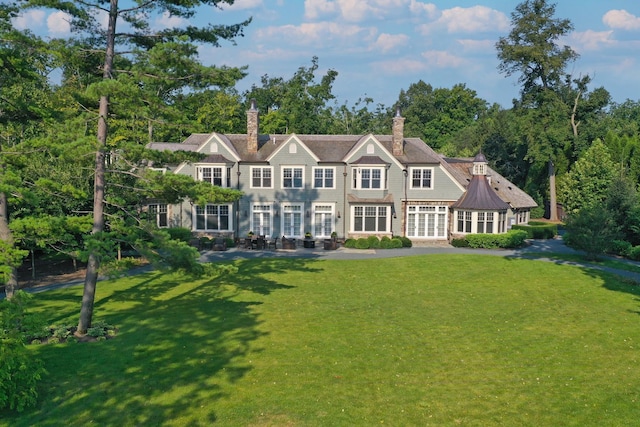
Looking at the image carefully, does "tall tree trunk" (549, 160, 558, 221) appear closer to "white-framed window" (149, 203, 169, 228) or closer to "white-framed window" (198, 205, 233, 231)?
"white-framed window" (198, 205, 233, 231)

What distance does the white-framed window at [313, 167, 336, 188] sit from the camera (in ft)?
130

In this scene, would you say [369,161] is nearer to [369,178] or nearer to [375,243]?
[369,178]

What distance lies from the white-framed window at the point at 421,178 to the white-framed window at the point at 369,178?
2.38 meters

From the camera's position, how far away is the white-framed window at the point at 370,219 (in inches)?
1540

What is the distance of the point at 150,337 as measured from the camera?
17234 mm

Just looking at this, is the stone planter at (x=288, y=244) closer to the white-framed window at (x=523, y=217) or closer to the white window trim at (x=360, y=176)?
the white window trim at (x=360, y=176)

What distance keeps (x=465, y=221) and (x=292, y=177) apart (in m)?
13.2

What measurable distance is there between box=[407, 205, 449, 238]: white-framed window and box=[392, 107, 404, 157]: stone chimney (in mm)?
4514

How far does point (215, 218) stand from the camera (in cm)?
3944

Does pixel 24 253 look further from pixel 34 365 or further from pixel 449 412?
pixel 449 412

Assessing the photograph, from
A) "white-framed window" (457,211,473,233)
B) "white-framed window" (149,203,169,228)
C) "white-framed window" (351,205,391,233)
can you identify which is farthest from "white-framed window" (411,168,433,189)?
"white-framed window" (149,203,169,228)

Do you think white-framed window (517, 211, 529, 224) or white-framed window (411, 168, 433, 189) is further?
white-framed window (517, 211, 529, 224)

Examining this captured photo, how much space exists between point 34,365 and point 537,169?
5993 cm

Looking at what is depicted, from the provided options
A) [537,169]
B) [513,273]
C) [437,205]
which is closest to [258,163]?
[437,205]
